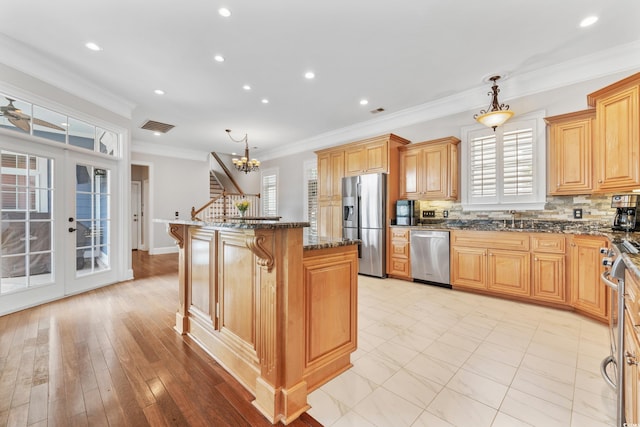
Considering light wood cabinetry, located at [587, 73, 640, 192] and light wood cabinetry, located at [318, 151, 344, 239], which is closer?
light wood cabinetry, located at [587, 73, 640, 192]

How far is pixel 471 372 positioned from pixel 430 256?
2.30 m

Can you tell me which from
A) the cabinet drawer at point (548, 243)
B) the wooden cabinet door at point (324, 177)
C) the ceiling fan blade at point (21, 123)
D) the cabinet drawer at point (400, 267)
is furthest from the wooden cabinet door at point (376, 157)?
the ceiling fan blade at point (21, 123)

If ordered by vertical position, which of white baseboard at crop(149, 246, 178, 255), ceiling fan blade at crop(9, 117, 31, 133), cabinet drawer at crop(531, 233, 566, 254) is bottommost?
white baseboard at crop(149, 246, 178, 255)

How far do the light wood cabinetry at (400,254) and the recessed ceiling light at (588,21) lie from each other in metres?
2.99

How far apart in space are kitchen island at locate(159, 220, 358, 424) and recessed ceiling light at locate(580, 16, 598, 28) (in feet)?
10.6

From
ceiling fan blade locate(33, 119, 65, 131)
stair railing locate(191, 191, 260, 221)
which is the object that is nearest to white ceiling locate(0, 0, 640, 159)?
ceiling fan blade locate(33, 119, 65, 131)

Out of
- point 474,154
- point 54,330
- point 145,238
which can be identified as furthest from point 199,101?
point 145,238

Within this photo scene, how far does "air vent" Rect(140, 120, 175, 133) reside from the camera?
5.40 meters

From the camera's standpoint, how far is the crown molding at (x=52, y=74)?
9.44 feet

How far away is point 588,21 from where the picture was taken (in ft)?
8.40

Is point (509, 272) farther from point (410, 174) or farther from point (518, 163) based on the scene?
point (410, 174)

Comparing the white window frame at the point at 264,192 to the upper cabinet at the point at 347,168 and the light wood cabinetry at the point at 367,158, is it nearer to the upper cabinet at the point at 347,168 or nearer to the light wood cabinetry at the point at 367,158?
the upper cabinet at the point at 347,168

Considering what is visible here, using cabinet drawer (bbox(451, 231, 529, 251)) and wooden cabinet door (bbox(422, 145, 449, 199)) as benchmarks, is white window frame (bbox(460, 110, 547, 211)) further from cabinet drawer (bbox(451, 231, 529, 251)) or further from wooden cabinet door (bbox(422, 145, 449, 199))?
cabinet drawer (bbox(451, 231, 529, 251))

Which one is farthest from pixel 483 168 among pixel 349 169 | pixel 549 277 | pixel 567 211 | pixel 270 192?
pixel 270 192
